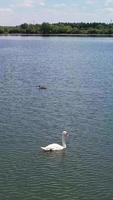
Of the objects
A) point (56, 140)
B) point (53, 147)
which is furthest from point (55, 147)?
point (56, 140)

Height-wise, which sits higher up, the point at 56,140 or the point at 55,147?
the point at 56,140

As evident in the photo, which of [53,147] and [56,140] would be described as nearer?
[53,147]

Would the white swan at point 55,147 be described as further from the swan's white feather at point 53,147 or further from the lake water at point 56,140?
the lake water at point 56,140

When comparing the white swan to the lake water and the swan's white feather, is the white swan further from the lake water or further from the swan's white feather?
the lake water

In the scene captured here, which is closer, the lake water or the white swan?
the lake water

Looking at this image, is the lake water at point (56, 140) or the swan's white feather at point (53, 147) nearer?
the lake water at point (56, 140)

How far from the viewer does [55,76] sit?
5344 cm

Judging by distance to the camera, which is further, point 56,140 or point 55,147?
point 56,140

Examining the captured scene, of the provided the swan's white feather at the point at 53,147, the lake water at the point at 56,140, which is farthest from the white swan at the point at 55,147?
the lake water at the point at 56,140

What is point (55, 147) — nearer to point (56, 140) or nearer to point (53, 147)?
point (53, 147)

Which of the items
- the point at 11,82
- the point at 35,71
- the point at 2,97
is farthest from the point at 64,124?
the point at 35,71

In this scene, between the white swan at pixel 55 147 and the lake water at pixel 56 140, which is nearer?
the lake water at pixel 56 140

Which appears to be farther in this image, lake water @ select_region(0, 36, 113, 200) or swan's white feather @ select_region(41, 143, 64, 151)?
swan's white feather @ select_region(41, 143, 64, 151)

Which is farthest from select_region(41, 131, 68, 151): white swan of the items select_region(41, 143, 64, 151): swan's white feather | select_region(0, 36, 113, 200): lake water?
select_region(0, 36, 113, 200): lake water
